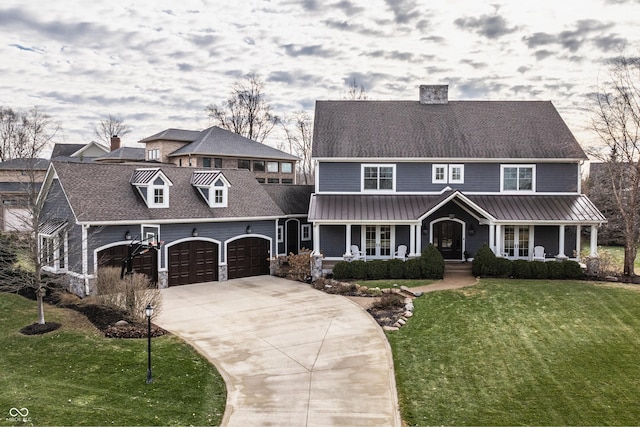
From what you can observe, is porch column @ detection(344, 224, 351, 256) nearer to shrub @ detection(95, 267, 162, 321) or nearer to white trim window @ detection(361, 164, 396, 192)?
white trim window @ detection(361, 164, 396, 192)

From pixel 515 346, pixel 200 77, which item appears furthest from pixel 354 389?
pixel 200 77

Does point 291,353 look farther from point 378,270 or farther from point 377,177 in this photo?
point 377,177

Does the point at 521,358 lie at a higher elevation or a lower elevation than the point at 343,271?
lower

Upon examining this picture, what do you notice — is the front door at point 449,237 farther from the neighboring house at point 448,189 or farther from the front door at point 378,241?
the front door at point 378,241

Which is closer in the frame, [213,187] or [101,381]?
[101,381]

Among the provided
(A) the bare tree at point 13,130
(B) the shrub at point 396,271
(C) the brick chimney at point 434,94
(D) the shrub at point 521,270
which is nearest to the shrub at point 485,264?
(D) the shrub at point 521,270

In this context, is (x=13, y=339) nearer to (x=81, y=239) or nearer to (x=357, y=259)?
(x=81, y=239)

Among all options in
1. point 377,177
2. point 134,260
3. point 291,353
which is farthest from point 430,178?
point 134,260
